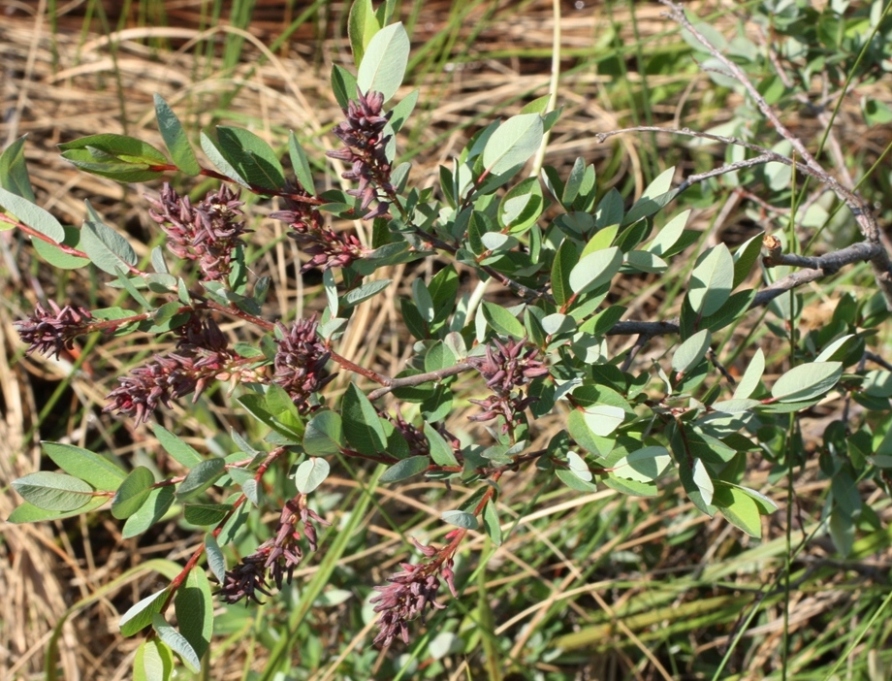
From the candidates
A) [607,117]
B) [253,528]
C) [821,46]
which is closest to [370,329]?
[253,528]

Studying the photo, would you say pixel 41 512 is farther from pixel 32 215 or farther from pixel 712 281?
pixel 712 281

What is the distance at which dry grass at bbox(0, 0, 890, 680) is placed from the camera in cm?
146

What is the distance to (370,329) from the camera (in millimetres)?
1777

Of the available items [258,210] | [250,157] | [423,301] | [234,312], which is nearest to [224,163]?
[250,157]

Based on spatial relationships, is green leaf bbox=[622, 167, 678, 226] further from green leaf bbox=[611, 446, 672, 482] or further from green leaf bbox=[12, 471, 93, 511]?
green leaf bbox=[12, 471, 93, 511]

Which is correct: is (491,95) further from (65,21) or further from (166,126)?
(166,126)

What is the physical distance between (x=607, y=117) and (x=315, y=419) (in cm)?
151

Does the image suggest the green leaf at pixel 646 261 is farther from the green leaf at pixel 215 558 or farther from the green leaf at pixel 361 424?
the green leaf at pixel 215 558

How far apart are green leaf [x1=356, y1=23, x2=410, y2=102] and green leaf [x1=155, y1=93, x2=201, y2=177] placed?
147 millimetres

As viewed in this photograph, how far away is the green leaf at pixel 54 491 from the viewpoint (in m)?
0.67

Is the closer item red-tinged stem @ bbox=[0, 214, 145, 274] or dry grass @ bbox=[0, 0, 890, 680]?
red-tinged stem @ bbox=[0, 214, 145, 274]

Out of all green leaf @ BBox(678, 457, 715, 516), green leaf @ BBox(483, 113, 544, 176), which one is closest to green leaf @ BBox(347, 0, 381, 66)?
green leaf @ BBox(483, 113, 544, 176)

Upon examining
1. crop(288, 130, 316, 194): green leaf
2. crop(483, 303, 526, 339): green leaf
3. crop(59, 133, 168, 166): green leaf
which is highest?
crop(59, 133, 168, 166): green leaf

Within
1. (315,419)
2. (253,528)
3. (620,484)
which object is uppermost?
(315,419)
